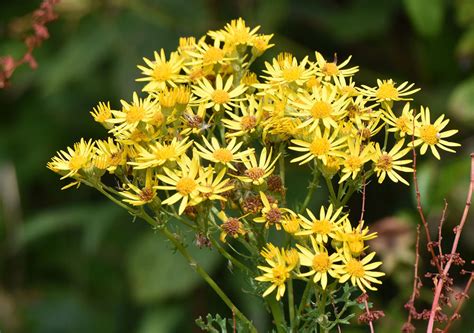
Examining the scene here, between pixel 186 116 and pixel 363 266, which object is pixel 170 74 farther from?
pixel 363 266

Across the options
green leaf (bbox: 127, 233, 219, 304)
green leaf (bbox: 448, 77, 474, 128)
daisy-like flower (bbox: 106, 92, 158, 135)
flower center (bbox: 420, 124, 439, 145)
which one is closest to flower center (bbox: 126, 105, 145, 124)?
daisy-like flower (bbox: 106, 92, 158, 135)

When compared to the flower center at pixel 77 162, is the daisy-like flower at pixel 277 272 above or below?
below

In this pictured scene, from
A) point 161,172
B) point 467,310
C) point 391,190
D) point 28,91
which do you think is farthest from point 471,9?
point 28,91

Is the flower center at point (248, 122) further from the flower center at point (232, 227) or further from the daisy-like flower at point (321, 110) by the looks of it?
the flower center at point (232, 227)

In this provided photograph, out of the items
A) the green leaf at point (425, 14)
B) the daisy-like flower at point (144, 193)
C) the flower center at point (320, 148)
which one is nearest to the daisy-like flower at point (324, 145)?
the flower center at point (320, 148)

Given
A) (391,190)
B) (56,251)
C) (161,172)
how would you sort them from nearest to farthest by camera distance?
1. (161,172)
2. (391,190)
3. (56,251)

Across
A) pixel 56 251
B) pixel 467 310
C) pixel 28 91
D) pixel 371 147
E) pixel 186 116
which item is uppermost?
pixel 28 91
